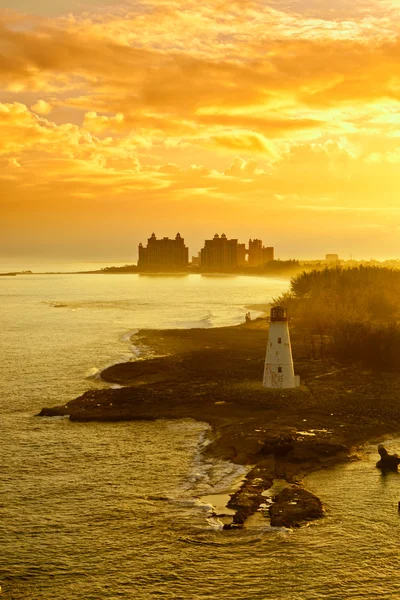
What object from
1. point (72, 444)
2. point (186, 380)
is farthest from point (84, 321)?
point (72, 444)

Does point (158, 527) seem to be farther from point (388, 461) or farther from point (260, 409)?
point (260, 409)

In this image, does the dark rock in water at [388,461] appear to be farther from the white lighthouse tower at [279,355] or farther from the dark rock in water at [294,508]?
the white lighthouse tower at [279,355]

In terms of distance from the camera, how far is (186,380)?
30578 millimetres

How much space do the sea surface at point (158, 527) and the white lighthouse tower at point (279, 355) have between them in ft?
17.4

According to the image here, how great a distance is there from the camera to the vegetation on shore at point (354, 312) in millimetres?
33906

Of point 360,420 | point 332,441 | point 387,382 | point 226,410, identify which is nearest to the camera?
point 332,441

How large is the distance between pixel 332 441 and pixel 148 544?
8.05m

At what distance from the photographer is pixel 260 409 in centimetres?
2444

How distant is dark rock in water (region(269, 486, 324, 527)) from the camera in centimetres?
1457

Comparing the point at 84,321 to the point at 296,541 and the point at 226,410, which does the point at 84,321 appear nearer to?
the point at 226,410

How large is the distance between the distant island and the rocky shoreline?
4cm

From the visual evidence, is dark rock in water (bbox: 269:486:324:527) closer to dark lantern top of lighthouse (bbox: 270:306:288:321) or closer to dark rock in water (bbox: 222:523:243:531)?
dark rock in water (bbox: 222:523:243:531)

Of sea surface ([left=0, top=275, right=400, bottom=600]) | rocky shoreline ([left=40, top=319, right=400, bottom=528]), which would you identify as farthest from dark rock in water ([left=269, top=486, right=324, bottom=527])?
sea surface ([left=0, top=275, right=400, bottom=600])

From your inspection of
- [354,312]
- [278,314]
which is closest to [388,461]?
[278,314]
